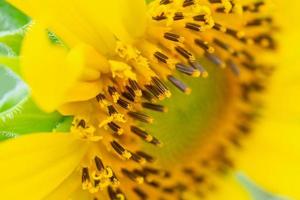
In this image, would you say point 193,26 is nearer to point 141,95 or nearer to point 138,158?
point 141,95

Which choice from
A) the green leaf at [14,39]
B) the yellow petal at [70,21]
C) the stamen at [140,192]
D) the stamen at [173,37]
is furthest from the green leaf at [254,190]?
the green leaf at [14,39]

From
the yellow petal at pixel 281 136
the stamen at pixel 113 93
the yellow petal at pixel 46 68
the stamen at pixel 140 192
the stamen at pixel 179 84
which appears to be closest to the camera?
the yellow petal at pixel 46 68

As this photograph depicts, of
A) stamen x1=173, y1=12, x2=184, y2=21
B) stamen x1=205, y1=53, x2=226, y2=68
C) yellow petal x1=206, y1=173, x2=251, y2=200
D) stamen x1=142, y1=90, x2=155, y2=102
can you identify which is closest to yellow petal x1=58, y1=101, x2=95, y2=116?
stamen x1=142, y1=90, x2=155, y2=102

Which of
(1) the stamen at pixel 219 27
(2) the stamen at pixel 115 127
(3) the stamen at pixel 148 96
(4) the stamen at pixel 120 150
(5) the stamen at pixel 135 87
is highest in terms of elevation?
(1) the stamen at pixel 219 27

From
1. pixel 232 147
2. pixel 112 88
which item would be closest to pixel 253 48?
pixel 232 147

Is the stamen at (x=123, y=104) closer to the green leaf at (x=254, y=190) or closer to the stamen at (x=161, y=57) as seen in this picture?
the stamen at (x=161, y=57)

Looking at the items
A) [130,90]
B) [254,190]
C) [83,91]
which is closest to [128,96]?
[130,90]

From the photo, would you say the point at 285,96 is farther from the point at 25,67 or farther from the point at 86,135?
the point at 25,67
